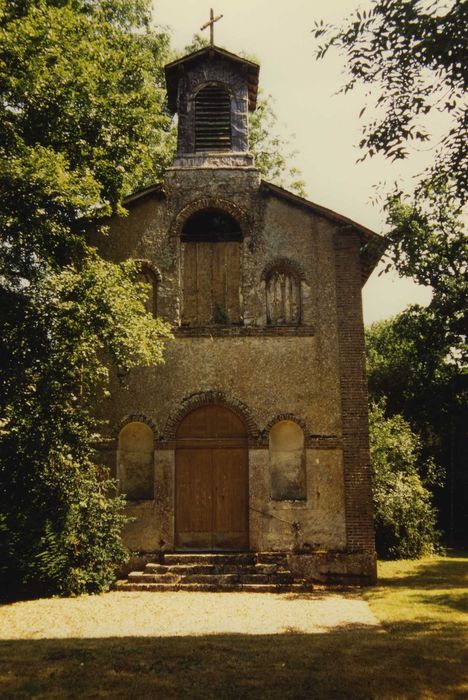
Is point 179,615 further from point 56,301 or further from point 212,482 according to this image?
point 56,301

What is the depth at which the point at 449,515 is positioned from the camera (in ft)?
78.7

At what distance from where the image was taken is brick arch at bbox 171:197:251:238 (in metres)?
14.1

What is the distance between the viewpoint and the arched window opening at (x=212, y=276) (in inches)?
543

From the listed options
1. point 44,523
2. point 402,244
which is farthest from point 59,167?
point 44,523

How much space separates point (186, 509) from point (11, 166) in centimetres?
783

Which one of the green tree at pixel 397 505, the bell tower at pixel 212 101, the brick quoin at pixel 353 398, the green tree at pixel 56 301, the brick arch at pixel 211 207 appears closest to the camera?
the green tree at pixel 56 301

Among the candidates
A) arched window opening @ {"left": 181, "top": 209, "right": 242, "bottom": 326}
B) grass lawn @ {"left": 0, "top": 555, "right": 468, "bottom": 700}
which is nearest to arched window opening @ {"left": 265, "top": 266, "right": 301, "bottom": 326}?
arched window opening @ {"left": 181, "top": 209, "right": 242, "bottom": 326}

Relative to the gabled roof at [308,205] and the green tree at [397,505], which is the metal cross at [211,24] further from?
the green tree at [397,505]

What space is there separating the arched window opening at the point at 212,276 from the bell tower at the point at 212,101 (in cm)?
203

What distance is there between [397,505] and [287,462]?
618 centimetres

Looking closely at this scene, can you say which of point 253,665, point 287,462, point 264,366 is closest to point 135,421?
point 264,366

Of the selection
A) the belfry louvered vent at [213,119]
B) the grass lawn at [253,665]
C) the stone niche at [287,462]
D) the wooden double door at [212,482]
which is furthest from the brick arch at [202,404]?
the belfry louvered vent at [213,119]

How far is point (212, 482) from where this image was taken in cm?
Result: 1327

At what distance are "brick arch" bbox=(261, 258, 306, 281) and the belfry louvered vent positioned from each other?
3388 mm
